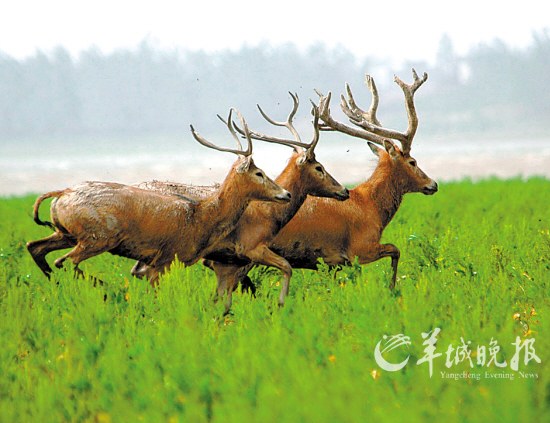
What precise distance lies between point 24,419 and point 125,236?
10.9 ft

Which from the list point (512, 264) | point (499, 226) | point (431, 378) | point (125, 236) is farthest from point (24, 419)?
point (499, 226)

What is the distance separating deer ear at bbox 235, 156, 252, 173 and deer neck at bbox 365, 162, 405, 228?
1552 mm

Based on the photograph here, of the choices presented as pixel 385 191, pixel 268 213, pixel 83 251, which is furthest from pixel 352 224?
pixel 83 251

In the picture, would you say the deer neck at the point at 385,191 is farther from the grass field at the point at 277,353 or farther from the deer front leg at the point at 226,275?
the deer front leg at the point at 226,275

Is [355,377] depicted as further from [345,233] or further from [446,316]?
[345,233]

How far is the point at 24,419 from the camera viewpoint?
4.57 m

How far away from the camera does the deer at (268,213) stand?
8.11 m

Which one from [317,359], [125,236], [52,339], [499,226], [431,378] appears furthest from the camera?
[499,226]

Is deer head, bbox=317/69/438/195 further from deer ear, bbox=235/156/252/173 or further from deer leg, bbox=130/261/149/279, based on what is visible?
deer leg, bbox=130/261/149/279

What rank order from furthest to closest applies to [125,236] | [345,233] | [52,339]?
1. [345,233]
2. [125,236]
3. [52,339]

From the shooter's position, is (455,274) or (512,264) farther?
(512,264)

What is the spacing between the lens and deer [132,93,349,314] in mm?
8109

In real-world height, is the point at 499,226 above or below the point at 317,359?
above

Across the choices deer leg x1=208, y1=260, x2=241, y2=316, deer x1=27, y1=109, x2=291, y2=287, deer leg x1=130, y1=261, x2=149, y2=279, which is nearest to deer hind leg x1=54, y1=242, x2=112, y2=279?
deer x1=27, y1=109, x2=291, y2=287
